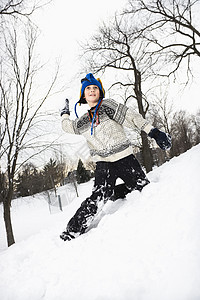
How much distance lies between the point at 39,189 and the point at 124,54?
25057 mm

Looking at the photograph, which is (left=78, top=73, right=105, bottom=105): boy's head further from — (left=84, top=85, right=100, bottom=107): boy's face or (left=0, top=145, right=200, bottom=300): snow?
(left=0, top=145, right=200, bottom=300): snow

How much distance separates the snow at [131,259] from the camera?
0.96 metres

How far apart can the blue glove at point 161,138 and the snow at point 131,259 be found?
0.33 meters

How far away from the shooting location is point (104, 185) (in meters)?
1.94

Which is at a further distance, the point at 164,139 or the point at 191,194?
the point at 164,139

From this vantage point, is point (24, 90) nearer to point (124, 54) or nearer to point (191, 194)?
point (124, 54)

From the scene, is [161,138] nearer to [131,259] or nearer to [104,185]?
[104,185]

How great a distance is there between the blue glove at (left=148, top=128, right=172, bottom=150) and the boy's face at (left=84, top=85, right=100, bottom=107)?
2.66 ft

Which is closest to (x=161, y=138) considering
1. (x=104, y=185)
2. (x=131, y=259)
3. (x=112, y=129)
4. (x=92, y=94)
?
(x=112, y=129)

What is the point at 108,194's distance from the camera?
6.35ft

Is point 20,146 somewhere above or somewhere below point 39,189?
above

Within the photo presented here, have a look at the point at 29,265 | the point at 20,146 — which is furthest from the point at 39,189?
the point at 29,265

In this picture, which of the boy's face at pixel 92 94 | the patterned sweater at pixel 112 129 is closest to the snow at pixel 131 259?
the patterned sweater at pixel 112 129

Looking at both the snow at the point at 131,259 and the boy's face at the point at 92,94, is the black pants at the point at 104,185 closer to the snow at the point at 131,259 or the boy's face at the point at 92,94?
the snow at the point at 131,259
